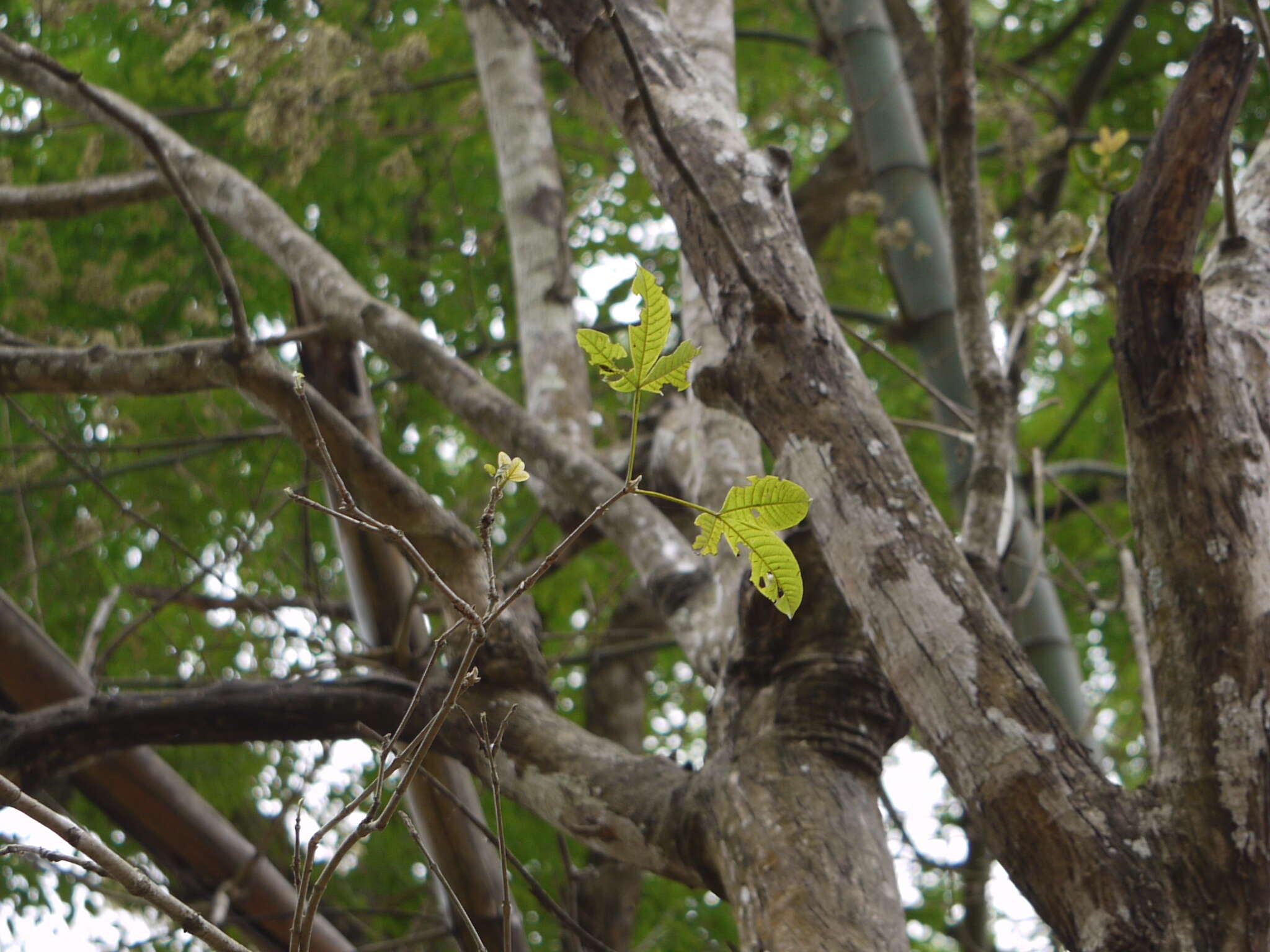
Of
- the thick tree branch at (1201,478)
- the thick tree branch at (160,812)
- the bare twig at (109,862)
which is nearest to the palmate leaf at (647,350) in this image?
the bare twig at (109,862)

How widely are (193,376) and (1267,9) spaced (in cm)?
314

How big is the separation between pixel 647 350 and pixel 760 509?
0.67 feet

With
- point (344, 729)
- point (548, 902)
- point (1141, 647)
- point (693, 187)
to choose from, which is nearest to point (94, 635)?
point (344, 729)

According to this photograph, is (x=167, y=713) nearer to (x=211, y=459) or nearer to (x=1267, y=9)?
(x=211, y=459)

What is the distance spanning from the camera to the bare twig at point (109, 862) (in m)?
0.88

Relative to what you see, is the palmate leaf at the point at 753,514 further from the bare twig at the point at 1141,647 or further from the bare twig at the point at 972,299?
the bare twig at the point at 1141,647

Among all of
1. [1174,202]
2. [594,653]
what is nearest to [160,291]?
[594,653]

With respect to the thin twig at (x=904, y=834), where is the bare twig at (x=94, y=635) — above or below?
above

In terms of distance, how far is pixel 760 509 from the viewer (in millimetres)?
1126

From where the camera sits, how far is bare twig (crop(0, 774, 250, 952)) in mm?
878

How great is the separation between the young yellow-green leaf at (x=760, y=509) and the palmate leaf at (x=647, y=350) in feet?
0.43

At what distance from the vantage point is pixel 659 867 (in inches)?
76.0

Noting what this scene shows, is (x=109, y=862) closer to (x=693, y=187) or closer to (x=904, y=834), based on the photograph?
(x=693, y=187)

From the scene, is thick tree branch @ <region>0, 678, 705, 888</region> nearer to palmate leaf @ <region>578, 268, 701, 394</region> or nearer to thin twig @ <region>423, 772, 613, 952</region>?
thin twig @ <region>423, 772, 613, 952</region>
